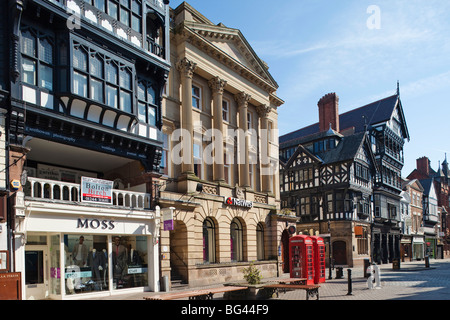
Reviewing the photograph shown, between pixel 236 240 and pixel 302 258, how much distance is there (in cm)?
667

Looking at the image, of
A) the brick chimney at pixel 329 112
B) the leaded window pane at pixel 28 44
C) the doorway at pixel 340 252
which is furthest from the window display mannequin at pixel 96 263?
the brick chimney at pixel 329 112

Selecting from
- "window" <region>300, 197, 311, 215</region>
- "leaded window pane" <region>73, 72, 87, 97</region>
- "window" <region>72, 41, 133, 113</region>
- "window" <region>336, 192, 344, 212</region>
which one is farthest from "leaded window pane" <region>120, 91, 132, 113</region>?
"window" <region>300, 197, 311, 215</region>

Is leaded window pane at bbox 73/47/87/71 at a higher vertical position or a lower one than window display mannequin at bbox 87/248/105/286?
higher

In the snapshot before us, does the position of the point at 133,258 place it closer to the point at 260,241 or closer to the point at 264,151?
the point at 260,241

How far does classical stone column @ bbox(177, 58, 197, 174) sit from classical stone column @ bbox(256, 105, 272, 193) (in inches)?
325

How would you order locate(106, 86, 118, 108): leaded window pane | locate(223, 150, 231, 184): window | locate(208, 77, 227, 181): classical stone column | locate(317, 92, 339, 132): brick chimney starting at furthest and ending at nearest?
locate(317, 92, 339, 132): brick chimney, locate(223, 150, 231, 184): window, locate(208, 77, 227, 181): classical stone column, locate(106, 86, 118, 108): leaded window pane

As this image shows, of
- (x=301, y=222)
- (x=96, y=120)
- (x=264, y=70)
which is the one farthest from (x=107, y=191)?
(x=301, y=222)

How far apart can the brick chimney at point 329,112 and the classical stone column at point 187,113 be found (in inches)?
1072

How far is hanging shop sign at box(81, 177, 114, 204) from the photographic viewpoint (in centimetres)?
1689

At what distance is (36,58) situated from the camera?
50.6 ft

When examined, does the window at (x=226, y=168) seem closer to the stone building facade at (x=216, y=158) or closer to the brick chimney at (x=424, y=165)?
the stone building facade at (x=216, y=158)

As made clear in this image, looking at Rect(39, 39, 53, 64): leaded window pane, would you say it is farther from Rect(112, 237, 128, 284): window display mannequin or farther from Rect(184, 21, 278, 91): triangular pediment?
Rect(184, 21, 278, 91): triangular pediment

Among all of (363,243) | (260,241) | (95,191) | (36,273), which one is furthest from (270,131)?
(36,273)

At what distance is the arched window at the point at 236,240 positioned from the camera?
27.0 meters
